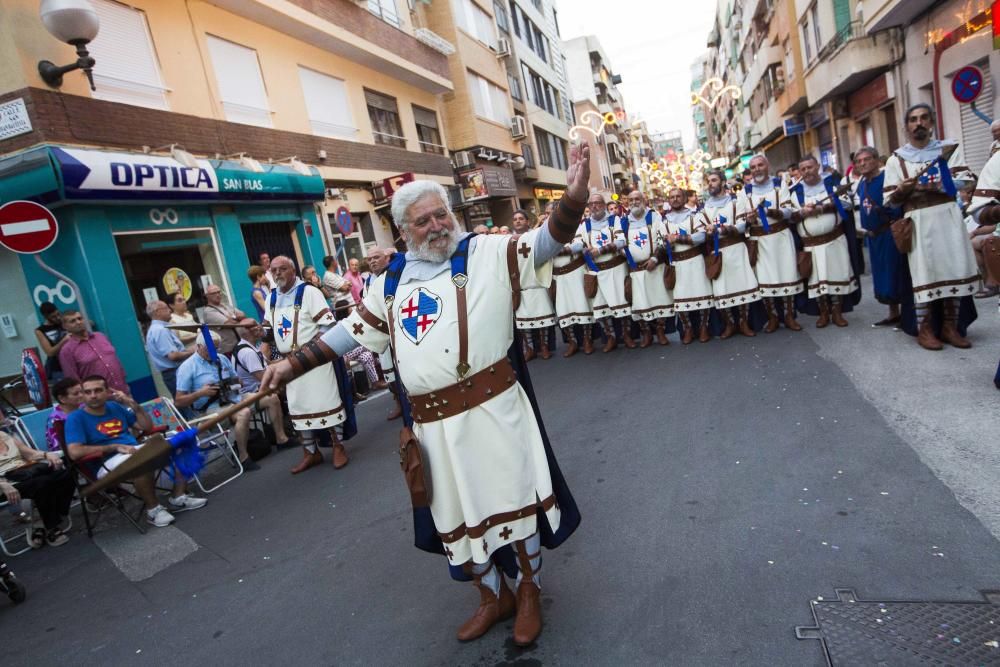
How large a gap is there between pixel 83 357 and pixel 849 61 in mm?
19748

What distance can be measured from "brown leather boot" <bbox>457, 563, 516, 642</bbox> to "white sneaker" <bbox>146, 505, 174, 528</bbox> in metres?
3.55

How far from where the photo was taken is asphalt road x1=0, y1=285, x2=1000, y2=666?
2861 millimetres

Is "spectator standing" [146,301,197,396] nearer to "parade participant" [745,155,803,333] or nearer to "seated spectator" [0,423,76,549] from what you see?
"seated spectator" [0,423,76,549]

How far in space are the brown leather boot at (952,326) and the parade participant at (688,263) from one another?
2733 millimetres

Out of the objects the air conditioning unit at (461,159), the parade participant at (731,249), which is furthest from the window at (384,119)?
the parade participant at (731,249)

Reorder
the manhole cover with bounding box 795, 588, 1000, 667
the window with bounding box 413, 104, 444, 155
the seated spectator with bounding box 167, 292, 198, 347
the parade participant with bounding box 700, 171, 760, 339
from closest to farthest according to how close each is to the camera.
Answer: the manhole cover with bounding box 795, 588, 1000, 667
the parade participant with bounding box 700, 171, 760, 339
the seated spectator with bounding box 167, 292, 198, 347
the window with bounding box 413, 104, 444, 155

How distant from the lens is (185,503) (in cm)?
580

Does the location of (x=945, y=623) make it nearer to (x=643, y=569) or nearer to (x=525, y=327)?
(x=643, y=569)

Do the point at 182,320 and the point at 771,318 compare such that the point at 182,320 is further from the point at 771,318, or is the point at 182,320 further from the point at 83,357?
the point at 771,318

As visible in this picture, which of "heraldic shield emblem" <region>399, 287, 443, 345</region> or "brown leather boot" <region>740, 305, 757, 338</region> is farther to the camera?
"brown leather boot" <region>740, 305, 757, 338</region>

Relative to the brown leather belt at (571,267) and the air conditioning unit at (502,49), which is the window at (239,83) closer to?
the brown leather belt at (571,267)

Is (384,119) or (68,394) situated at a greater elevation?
(384,119)

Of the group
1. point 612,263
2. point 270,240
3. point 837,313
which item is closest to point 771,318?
point 837,313

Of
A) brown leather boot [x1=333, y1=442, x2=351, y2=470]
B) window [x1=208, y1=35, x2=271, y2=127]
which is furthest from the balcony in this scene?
brown leather boot [x1=333, y1=442, x2=351, y2=470]
